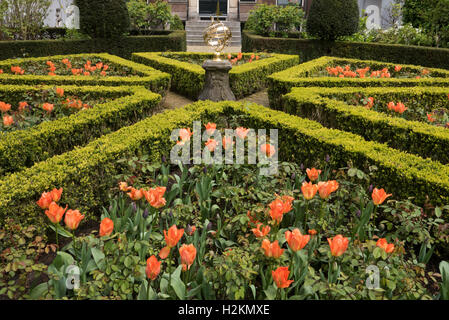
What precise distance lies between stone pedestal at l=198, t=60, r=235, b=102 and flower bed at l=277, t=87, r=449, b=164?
4.06 feet

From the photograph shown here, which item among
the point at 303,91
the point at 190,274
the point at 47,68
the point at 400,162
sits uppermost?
the point at 47,68

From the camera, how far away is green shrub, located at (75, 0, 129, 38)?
11531mm

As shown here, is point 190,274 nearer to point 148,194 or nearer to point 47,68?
point 148,194

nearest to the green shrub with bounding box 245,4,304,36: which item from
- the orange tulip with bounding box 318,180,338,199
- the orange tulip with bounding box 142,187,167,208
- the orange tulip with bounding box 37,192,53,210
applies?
the orange tulip with bounding box 318,180,338,199

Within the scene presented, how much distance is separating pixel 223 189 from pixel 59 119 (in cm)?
278

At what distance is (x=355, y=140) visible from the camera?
165 inches

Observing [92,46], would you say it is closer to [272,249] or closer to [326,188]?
[326,188]

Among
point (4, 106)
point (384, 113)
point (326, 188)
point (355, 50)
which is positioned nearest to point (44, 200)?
point (326, 188)

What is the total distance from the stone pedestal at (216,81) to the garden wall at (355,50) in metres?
6.40

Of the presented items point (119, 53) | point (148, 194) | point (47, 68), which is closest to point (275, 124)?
point (148, 194)

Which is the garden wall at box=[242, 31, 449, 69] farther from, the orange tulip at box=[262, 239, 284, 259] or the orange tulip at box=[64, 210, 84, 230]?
the orange tulip at box=[64, 210, 84, 230]

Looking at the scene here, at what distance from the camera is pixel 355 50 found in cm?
1237
